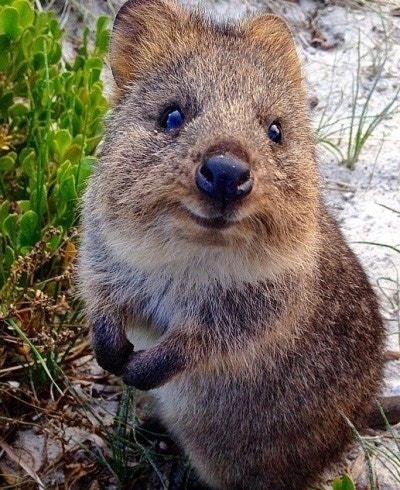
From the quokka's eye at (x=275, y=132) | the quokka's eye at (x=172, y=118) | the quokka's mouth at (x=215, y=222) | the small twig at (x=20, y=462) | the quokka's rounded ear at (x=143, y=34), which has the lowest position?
the small twig at (x=20, y=462)

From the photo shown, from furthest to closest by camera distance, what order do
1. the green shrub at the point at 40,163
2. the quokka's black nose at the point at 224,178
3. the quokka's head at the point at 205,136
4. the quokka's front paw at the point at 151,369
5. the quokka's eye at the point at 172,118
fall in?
the green shrub at the point at 40,163
the quokka's front paw at the point at 151,369
the quokka's eye at the point at 172,118
the quokka's head at the point at 205,136
the quokka's black nose at the point at 224,178

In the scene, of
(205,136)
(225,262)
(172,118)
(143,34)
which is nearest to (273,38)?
(143,34)

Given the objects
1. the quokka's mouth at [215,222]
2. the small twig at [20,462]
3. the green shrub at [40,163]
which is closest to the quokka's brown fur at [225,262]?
the quokka's mouth at [215,222]

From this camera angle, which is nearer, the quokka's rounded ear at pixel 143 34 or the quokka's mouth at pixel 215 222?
the quokka's mouth at pixel 215 222

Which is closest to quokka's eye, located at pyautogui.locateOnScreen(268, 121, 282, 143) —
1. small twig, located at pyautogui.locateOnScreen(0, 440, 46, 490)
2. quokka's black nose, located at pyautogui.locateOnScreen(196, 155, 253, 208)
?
quokka's black nose, located at pyautogui.locateOnScreen(196, 155, 253, 208)

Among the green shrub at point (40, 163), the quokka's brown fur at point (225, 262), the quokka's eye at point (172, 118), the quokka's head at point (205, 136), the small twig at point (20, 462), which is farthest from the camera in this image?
the green shrub at point (40, 163)

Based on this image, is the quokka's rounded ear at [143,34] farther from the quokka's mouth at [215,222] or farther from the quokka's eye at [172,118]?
the quokka's mouth at [215,222]

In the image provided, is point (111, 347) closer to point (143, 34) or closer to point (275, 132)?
point (275, 132)

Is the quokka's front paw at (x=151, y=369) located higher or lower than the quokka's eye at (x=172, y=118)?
lower
